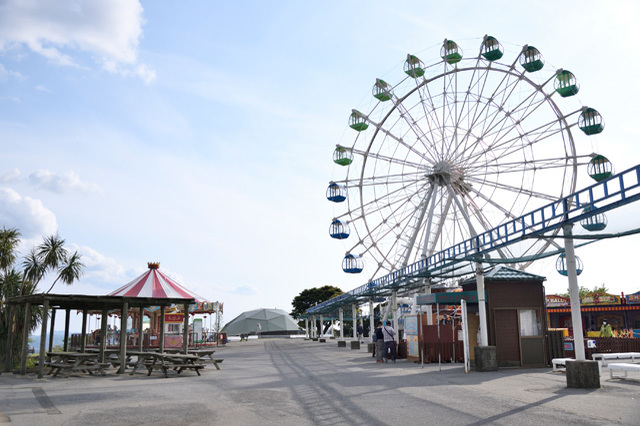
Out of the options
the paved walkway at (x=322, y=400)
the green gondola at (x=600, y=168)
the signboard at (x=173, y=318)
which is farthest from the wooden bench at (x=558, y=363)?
the signboard at (x=173, y=318)

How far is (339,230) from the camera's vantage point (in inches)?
1271

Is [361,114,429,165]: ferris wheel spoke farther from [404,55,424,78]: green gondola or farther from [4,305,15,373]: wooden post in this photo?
[4,305,15,373]: wooden post

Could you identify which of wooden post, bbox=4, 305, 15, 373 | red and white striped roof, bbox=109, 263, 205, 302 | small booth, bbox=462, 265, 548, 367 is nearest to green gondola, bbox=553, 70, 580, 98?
small booth, bbox=462, 265, 548, 367

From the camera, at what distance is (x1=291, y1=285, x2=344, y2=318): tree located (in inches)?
3666

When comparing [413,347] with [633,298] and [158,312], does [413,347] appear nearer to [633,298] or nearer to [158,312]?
[158,312]

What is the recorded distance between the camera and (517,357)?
1903 centimetres

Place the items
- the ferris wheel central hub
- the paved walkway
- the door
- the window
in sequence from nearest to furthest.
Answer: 1. the paved walkway
2. the door
3. the window
4. the ferris wheel central hub

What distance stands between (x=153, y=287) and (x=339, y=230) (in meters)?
11.6

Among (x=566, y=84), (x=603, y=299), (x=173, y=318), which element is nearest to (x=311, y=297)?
(x=173, y=318)

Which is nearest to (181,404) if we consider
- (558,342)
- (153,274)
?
(558,342)

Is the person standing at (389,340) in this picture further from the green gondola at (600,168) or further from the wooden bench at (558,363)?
the green gondola at (600,168)

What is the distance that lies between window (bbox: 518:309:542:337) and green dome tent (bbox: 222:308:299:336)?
89.7 metres

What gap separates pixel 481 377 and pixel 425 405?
606cm

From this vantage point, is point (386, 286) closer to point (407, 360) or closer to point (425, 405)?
point (407, 360)
